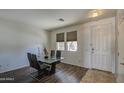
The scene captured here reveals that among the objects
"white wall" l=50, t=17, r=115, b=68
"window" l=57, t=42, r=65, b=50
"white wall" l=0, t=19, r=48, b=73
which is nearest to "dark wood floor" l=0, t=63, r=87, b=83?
"white wall" l=0, t=19, r=48, b=73

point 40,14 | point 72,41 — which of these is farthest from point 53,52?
point 40,14

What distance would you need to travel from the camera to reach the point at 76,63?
3.86 m

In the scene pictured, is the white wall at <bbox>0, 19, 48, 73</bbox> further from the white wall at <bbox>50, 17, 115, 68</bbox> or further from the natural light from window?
the natural light from window

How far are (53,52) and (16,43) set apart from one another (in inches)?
58.7

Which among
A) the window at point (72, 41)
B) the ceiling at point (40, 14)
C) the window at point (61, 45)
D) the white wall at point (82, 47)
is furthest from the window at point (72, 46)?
the ceiling at point (40, 14)

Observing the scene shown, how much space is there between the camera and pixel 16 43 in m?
2.79

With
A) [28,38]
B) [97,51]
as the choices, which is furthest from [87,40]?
[28,38]

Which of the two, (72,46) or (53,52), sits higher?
(72,46)

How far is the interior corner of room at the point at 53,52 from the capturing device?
2135 millimetres

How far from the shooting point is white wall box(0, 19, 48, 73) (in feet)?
8.30

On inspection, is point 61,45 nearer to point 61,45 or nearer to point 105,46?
point 61,45
